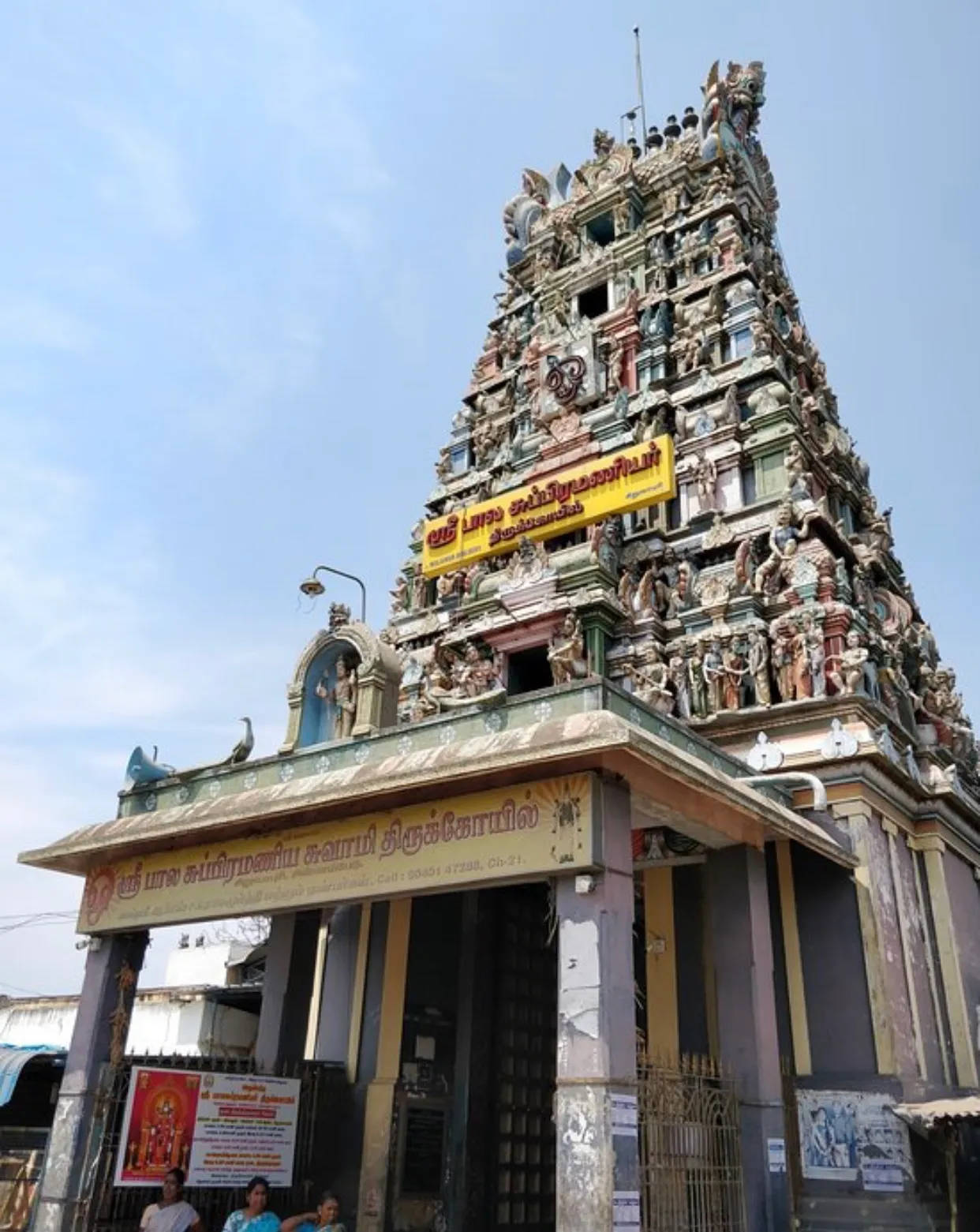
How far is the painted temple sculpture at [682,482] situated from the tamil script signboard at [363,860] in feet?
5.90

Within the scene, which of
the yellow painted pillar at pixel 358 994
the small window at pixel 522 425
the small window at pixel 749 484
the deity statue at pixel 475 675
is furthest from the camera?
the small window at pixel 522 425

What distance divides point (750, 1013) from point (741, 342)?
519 inches

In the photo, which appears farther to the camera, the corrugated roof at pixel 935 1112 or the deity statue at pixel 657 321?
the deity statue at pixel 657 321

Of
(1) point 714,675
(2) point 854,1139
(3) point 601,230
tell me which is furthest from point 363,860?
(3) point 601,230

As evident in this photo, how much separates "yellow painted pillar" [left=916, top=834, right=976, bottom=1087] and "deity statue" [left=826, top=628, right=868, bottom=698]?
8.74 feet

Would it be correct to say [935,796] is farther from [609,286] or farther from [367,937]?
[609,286]

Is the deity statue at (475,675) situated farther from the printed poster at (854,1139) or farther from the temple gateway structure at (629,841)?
the printed poster at (854,1139)

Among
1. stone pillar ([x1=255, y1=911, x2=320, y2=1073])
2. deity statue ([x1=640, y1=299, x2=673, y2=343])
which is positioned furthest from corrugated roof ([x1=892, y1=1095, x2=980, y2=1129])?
deity statue ([x1=640, y1=299, x2=673, y2=343])

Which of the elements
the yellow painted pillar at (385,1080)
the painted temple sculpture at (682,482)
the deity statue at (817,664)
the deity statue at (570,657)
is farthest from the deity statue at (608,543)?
the yellow painted pillar at (385,1080)

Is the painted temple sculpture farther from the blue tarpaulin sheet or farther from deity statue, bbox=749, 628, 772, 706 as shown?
the blue tarpaulin sheet

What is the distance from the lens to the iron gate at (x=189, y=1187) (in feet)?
37.5

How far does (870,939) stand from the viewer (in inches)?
488

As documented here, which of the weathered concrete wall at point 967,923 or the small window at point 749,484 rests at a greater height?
the small window at point 749,484

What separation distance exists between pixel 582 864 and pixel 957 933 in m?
8.56
